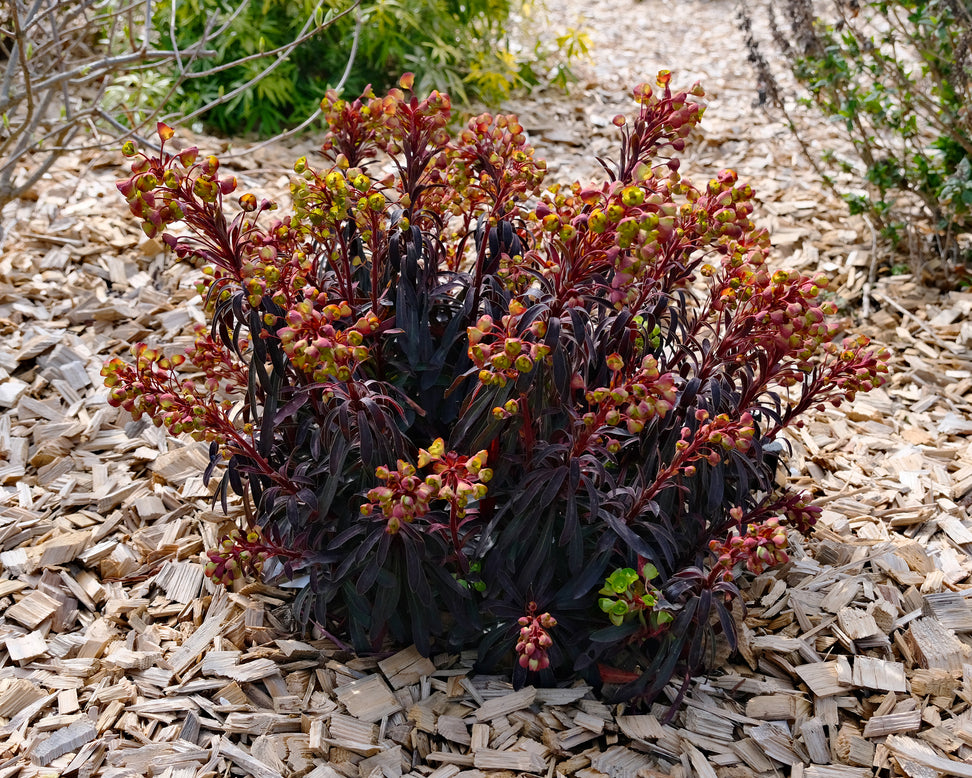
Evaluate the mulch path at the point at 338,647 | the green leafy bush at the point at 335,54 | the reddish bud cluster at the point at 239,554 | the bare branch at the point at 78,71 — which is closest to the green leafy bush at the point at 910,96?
the mulch path at the point at 338,647

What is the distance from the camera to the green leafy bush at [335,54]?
16.7 feet

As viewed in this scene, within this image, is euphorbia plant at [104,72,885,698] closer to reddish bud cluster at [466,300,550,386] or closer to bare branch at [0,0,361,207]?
reddish bud cluster at [466,300,550,386]

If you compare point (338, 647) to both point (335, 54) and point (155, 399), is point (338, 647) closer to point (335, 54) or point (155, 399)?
point (155, 399)

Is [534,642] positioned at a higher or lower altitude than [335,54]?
lower

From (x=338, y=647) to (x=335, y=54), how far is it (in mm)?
4126

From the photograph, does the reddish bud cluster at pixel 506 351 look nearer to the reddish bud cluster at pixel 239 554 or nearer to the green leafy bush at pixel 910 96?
the reddish bud cluster at pixel 239 554

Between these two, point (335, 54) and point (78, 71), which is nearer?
point (78, 71)

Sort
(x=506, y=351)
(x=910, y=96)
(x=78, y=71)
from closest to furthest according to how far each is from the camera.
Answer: (x=506, y=351)
(x=78, y=71)
(x=910, y=96)

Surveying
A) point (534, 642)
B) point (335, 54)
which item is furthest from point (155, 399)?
point (335, 54)

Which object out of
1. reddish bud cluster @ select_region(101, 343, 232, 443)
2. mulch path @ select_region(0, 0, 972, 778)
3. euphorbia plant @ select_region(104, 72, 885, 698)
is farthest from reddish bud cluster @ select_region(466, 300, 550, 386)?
mulch path @ select_region(0, 0, 972, 778)

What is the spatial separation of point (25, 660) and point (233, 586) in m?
0.55

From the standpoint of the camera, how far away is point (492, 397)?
1.85 m

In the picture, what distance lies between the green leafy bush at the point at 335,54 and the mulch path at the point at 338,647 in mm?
1934

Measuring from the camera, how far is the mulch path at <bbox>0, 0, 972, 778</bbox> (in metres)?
2.06
